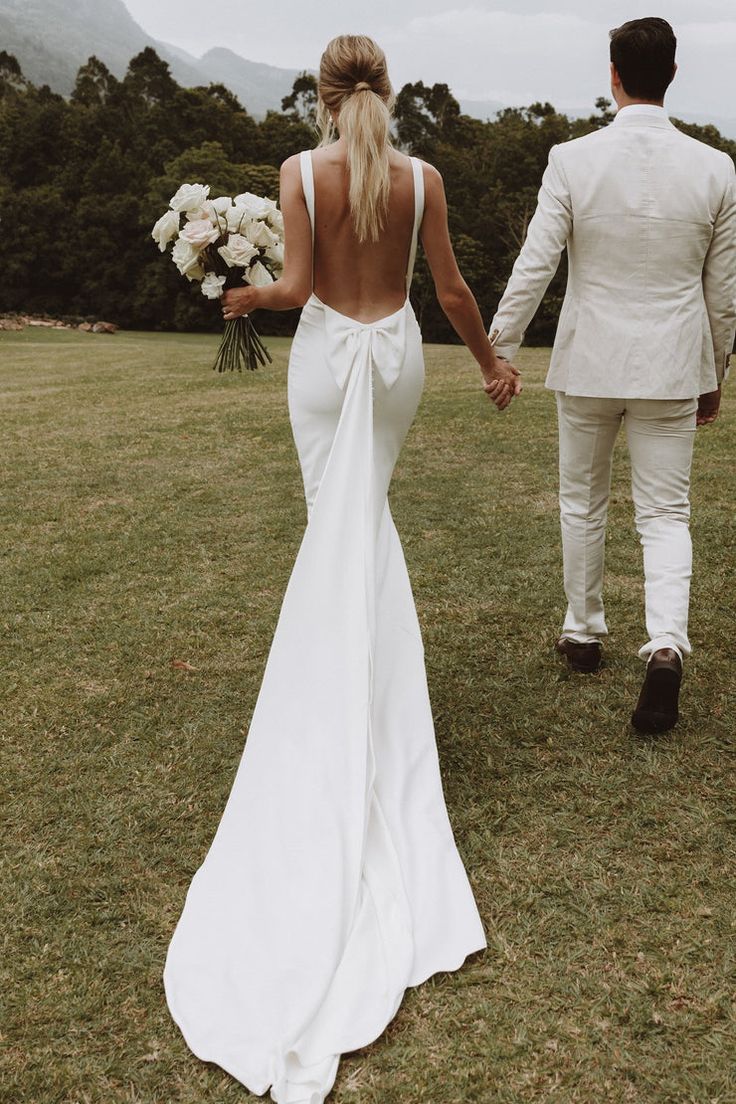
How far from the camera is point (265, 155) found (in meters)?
49.4

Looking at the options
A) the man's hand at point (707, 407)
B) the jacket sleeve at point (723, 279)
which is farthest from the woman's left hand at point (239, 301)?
the man's hand at point (707, 407)

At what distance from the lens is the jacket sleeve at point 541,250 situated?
3707 mm

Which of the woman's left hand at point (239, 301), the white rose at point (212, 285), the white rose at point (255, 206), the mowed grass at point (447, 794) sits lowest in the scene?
the mowed grass at point (447, 794)

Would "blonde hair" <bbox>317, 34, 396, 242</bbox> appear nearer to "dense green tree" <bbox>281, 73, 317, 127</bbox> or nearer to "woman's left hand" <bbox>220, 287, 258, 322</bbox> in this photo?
"woman's left hand" <bbox>220, 287, 258, 322</bbox>

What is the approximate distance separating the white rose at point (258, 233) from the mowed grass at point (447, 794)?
6.16 ft

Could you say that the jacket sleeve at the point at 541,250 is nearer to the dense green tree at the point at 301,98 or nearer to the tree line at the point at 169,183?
the tree line at the point at 169,183

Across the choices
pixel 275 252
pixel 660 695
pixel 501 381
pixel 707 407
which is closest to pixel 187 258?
pixel 275 252

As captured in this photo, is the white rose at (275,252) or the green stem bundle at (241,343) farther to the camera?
the green stem bundle at (241,343)

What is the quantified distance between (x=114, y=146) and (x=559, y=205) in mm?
49047

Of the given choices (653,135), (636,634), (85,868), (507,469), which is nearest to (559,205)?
(653,135)

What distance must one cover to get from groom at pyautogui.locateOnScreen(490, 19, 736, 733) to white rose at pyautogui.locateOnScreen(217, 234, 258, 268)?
1052 millimetres

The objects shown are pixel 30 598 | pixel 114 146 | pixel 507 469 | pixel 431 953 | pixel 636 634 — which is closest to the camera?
pixel 431 953

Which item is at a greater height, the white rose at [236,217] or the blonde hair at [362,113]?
the blonde hair at [362,113]

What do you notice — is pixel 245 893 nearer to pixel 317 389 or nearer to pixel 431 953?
pixel 431 953
